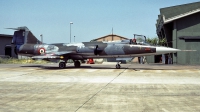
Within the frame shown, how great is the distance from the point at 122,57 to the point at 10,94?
1420 centimetres

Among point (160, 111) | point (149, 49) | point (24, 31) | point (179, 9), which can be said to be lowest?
point (160, 111)

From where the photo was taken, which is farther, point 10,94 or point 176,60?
point 176,60

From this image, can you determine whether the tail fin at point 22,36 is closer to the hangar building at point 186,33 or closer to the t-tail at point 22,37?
the t-tail at point 22,37

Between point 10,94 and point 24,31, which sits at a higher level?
point 24,31

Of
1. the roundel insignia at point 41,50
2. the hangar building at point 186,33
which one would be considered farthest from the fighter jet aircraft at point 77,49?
the hangar building at point 186,33

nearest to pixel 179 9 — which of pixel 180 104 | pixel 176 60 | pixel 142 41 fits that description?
pixel 176 60

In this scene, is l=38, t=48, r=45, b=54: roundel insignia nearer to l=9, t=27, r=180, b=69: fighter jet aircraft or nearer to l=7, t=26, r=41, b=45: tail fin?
l=9, t=27, r=180, b=69: fighter jet aircraft

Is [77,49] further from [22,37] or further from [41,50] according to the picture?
[22,37]

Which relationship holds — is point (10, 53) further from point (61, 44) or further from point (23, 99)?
point (23, 99)

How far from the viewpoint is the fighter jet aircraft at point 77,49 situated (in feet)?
68.0

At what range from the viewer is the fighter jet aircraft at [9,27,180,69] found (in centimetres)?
2072

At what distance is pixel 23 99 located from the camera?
24.9ft

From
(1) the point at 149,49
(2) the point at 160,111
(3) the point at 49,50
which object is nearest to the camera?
(2) the point at 160,111

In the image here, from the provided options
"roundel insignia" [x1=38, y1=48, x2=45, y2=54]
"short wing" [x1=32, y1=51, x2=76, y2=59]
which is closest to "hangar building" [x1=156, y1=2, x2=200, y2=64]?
"short wing" [x1=32, y1=51, x2=76, y2=59]
